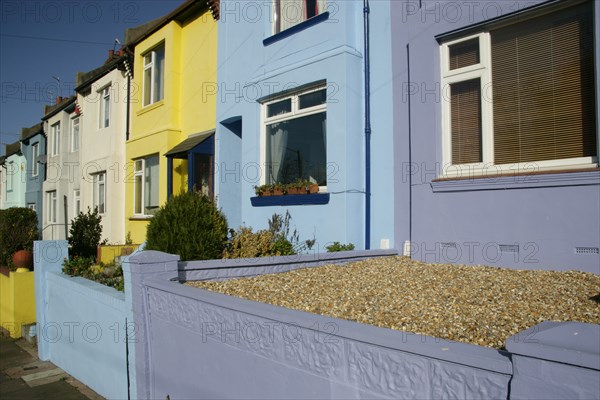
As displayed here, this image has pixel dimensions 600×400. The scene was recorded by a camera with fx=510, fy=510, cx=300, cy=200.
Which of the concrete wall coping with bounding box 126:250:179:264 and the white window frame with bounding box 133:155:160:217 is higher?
the white window frame with bounding box 133:155:160:217

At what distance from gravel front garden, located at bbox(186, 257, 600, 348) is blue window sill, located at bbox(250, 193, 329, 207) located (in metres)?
1.86

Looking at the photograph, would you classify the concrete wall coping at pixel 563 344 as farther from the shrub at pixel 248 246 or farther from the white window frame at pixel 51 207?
the white window frame at pixel 51 207

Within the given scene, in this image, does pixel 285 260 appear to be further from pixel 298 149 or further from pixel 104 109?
pixel 104 109

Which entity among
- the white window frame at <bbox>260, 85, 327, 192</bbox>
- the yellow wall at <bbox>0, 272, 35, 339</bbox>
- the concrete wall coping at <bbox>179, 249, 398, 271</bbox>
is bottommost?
the yellow wall at <bbox>0, 272, 35, 339</bbox>

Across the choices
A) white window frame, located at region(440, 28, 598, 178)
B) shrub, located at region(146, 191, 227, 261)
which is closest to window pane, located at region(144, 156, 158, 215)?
shrub, located at region(146, 191, 227, 261)

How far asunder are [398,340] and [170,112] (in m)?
11.7

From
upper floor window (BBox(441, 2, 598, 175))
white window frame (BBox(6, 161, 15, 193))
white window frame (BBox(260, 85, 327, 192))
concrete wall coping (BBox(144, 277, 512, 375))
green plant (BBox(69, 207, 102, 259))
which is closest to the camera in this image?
A: concrete wall coping (BBox(144, 277, 512, 375))

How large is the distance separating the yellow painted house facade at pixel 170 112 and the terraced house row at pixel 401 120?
0.06 m

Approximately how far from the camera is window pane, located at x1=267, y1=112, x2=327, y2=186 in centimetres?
890

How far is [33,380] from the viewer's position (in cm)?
741

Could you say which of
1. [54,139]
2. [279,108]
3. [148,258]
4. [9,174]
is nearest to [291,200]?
[279,108]

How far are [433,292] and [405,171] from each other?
2.97 meters

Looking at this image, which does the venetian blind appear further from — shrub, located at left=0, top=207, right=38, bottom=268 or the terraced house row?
shrub, located at left=0, top=207, right=38, bottom=268

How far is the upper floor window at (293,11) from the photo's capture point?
362 inches
